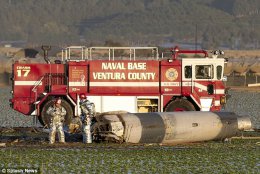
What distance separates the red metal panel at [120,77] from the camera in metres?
42.0

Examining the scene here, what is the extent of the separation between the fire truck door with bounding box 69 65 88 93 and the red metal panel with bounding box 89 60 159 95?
9.9 inches

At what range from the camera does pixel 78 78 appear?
42.0 meters

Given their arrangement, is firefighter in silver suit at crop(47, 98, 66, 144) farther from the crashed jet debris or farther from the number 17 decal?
the number 17 decal

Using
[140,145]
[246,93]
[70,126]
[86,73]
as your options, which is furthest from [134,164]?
[246,93]

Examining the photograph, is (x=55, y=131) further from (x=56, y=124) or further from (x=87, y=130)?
(x=87, y=130)

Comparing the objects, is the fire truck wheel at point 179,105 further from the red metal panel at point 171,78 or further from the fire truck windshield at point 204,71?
the fire truck windshield at point 204,71

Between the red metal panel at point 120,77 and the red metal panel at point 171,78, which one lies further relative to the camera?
the red metal panel at point 171,78

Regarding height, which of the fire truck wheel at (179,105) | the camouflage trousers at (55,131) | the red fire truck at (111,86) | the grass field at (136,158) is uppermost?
the red fire truck at (111,86)

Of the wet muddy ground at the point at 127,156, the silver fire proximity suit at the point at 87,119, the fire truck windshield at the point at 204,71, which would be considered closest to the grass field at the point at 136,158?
the wet muddy ground at the point at 127,156

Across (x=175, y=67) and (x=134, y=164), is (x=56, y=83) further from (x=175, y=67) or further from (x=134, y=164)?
(x=134, y=164)

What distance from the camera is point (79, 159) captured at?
29.4 m

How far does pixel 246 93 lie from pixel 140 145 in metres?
46.8

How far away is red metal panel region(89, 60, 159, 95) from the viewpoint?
138ft

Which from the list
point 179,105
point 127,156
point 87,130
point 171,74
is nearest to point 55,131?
point 87,130
